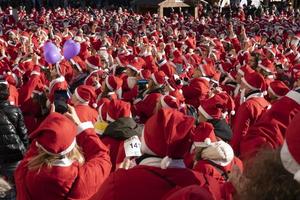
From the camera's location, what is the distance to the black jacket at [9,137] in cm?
558

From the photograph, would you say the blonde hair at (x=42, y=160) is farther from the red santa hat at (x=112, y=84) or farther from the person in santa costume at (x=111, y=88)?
the red santa hat at (x=112, y=84)

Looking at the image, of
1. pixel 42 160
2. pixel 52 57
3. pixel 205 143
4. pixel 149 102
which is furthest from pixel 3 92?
pixel 52 57

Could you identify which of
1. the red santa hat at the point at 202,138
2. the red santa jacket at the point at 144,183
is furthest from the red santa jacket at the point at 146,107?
the red santa jacket at the point at 144,183

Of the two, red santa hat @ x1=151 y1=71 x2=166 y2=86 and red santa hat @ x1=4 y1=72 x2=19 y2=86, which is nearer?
red santa hat @ x1=151 y1=71 x2=166 y2=86

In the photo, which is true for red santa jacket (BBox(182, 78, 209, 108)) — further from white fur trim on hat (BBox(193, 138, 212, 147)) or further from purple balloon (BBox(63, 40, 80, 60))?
purple balloon (BBox(63, 40, 80, 60))

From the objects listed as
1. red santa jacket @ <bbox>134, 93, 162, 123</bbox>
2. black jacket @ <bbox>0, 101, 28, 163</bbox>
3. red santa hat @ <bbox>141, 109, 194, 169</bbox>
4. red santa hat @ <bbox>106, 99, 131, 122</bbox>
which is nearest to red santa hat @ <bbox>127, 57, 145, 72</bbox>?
red santa jacket @ <bbox>134, 93, 162, 123</bbox>

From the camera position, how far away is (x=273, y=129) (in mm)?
3959

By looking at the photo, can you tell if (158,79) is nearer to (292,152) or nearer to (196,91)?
(196,91)

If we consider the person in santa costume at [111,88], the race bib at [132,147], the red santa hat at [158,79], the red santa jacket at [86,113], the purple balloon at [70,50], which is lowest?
the purple balloon at [70,50]

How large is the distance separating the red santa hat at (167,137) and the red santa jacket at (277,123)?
3.22 feet

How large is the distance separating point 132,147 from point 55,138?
3.51 feet

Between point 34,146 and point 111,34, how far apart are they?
16.7 meters

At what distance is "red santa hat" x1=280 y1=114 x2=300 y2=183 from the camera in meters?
1.74

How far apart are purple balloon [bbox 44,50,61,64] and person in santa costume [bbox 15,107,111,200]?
24.0 ft
